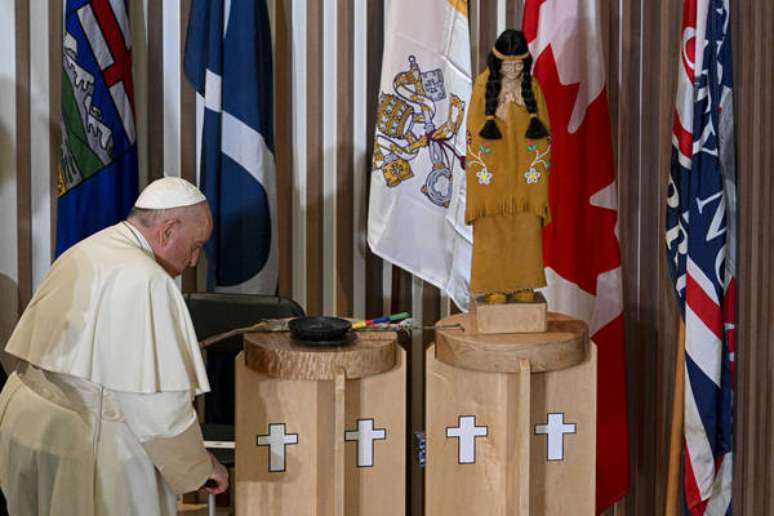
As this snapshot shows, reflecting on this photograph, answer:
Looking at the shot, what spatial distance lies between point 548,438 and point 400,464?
36 cm

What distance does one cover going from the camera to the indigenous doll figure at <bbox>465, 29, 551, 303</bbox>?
298 cm

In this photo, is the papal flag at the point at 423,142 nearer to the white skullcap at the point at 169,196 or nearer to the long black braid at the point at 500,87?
the long black braid at the point at 500,87

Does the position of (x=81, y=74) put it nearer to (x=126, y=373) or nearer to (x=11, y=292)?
(x=11, y=292)

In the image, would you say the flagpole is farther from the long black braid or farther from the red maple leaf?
the long black braid

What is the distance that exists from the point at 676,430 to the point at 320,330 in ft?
4.56

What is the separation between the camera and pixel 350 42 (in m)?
4.09

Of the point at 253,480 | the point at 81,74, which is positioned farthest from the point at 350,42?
the point at 253,480

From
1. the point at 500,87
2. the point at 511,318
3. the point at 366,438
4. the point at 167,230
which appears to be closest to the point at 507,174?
the point at 500,87

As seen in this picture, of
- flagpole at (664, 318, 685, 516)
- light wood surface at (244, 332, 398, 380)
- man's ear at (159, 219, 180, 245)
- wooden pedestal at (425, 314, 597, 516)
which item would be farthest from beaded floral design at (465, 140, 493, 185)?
flagpole at (664, 318, 685, 516)

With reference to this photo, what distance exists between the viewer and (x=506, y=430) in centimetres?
291

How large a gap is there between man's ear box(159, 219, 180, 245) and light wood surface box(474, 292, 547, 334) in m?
0.75

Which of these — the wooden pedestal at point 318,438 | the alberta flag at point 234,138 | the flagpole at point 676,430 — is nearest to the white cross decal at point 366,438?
the wooden pedestal at point 318,438

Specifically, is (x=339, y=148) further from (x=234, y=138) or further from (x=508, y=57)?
(x=508, y=57)

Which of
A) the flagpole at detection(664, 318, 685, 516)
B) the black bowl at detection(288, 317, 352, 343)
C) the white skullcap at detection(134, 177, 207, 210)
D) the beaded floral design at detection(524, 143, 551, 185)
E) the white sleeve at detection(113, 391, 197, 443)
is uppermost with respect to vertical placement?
the beaded floral design at detection(524, 143, 551, 185)
